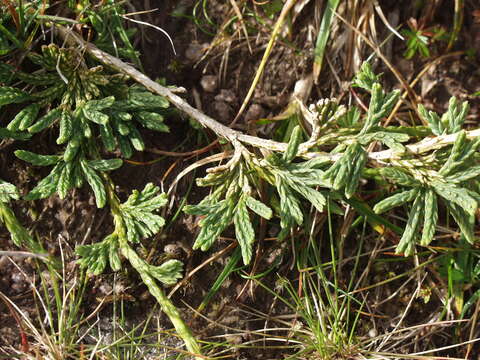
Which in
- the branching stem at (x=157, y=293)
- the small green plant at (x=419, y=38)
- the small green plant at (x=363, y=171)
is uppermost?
the small green plant at (x=419, y=38)

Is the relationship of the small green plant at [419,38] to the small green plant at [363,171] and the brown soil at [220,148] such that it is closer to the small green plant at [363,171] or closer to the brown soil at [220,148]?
the brown soil at [220,148]

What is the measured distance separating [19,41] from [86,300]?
4.95 feet

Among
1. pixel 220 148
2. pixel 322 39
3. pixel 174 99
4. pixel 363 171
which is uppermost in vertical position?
pixel 322 39

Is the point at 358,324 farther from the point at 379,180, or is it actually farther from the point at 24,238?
the point at 24,238

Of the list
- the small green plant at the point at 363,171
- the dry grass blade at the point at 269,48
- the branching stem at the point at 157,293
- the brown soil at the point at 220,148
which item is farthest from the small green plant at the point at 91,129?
the dry grass blade at the point at 269,48

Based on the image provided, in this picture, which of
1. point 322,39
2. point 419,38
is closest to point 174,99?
point 322,39

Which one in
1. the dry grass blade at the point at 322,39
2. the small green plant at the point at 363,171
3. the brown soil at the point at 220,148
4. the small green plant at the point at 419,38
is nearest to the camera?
the small green plant at the point at 363,171

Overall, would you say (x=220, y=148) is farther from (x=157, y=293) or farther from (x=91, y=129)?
(x=157, y=293)

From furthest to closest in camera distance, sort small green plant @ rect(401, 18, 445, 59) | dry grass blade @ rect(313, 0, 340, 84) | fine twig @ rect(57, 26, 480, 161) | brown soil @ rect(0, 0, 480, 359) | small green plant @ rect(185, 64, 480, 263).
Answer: small green plant @ rect(401, 18, 445, 59) < dry grass blade @ rect(313, 0, 340, 84) < brown soil @ rect(0, 0, 480, 359) < fine twig @ rect(57, 26, 480, 161) < small green plant @ rect(185, 64, 480, 263)

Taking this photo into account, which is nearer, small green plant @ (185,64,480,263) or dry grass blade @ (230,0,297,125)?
small green plant @ (185,64,480,263)

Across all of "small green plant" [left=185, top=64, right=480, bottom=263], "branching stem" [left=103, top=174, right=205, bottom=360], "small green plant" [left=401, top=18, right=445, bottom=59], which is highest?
"small green plant" [left=401, top=18, right=445, bottom=59]

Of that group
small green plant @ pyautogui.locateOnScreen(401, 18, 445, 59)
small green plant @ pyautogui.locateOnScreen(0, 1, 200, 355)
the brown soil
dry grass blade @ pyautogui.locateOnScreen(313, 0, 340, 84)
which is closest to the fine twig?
small green plant @ pyautogui.locateOnScreen(0, 1, 200, 355)

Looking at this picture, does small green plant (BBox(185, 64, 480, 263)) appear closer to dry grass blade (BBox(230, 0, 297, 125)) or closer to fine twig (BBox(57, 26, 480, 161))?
fine twig (BBox(57, 26, 480, 161))

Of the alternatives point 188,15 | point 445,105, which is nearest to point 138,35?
point 188,15
